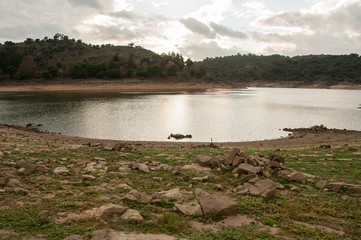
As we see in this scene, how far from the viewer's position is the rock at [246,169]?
8391 mm

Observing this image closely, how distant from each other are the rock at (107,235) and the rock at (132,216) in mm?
587

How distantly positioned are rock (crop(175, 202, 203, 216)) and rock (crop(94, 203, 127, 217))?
1249mm

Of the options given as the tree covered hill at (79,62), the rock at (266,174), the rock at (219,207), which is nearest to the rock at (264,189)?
the rock at (266,174)

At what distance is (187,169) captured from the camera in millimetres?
9336

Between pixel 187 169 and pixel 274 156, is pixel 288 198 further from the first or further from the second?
pixel 187 169

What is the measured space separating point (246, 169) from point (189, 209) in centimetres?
322

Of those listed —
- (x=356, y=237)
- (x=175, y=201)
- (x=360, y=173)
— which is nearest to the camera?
(x=356, y=237)

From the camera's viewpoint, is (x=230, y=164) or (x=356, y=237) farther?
(x=230, y=164)

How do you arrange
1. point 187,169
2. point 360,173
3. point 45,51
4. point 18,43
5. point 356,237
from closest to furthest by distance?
point 356,237 → point 360,173 → point 187,169 → point 45,51 → point 18,43

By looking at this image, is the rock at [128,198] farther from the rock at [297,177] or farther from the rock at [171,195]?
the rock at [297,177]

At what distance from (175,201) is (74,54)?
124 m

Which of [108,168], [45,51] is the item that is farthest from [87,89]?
[108,168]

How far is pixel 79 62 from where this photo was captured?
345 ft

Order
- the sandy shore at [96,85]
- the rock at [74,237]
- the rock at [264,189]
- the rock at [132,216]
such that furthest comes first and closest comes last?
the sandy shore at [96,85] → the rock at [264,189] → the rock at [132,216] → the rock at [74,237]
